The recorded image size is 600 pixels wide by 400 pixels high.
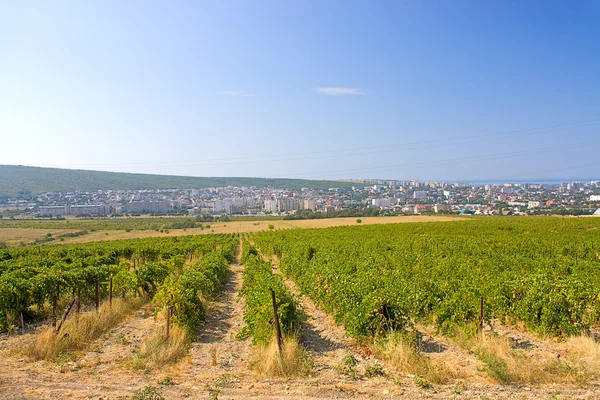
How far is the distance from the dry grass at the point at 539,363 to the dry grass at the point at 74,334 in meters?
9.52

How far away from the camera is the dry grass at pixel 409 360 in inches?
286

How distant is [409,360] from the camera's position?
784 cm

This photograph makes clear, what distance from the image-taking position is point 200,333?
10938mm

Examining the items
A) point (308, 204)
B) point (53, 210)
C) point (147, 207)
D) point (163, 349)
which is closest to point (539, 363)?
point (163, 349)

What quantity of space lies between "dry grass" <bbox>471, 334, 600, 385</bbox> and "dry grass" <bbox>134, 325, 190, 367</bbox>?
675 centimetres

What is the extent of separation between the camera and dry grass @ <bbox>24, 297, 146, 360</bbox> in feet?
28.4

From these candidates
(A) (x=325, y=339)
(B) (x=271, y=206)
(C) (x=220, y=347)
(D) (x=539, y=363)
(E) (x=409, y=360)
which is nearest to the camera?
(D) (x=539, y=363)

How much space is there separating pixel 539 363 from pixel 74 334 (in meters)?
10.9

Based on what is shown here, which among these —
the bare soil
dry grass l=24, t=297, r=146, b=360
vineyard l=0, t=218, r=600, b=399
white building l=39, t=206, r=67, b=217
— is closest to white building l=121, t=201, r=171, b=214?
white building l=39, t=206, r=67, b=217

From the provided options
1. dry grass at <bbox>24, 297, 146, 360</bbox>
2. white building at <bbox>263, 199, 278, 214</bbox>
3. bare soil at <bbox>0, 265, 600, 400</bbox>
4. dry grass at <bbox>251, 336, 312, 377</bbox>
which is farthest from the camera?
white building at <bbox>263, 199, 278, 214</bbox>

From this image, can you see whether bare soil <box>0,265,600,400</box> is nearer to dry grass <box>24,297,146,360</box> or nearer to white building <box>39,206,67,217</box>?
dry grass <box>24,297,146,360</box>

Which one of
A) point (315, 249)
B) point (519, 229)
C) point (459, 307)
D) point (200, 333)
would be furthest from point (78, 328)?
point (519, 229)

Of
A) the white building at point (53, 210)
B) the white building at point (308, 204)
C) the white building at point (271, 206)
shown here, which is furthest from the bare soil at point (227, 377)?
the white building at point (308, 204)

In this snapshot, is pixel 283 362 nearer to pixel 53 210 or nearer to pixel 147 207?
pixel 53 210
